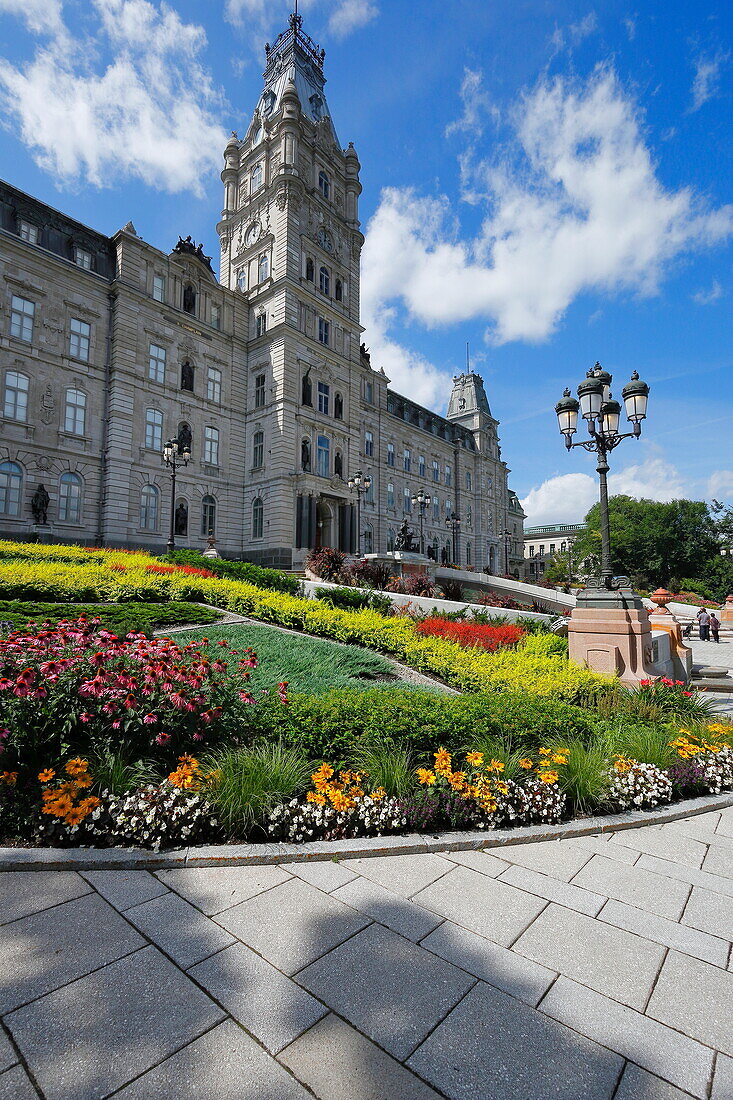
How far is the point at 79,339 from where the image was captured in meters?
25.9

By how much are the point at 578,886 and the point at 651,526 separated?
64.2 meters

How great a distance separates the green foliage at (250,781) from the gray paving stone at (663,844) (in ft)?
8.58

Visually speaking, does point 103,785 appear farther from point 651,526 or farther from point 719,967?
point 651,526

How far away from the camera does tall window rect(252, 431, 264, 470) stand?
31.8 meters


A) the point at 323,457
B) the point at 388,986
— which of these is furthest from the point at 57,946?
the point at 323,457

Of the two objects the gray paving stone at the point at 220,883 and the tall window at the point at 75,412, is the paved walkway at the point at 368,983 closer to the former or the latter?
the gray paving stone at the point at 220,883

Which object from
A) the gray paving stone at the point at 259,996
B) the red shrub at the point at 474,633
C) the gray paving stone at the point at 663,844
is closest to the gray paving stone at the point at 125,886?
the gray paving stone at the point at 259,996

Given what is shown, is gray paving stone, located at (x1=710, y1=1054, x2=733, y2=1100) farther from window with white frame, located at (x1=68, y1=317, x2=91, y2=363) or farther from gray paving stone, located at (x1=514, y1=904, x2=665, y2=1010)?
window with white frame, located at (x1=68, y1=317, x2=91, y2=363)

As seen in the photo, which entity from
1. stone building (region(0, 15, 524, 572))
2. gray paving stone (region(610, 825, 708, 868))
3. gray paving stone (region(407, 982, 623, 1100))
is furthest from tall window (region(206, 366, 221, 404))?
gray paving stone (region(407, 982, 623, 1100))

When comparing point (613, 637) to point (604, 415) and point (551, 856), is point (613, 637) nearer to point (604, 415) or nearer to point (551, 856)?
point (604, 415)

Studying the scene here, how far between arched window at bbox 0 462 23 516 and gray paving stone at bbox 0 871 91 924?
2476cm

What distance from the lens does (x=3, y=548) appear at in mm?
15805

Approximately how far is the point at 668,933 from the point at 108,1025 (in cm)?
286

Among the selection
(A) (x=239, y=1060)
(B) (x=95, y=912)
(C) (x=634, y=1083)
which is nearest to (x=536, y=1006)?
(C) (x=634, y=1083)
